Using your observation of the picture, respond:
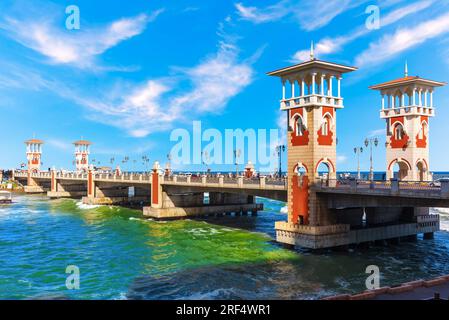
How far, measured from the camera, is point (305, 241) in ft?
137

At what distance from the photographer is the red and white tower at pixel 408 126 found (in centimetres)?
4806

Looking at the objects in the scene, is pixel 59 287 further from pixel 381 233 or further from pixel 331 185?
pixel 381 233

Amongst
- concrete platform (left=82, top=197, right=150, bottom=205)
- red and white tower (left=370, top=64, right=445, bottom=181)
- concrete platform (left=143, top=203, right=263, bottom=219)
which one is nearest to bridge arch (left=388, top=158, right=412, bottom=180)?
red and white tower (left=370, top=64, right=445, bottom=181)

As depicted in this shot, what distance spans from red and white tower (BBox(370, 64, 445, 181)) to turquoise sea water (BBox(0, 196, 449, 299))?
880 cm

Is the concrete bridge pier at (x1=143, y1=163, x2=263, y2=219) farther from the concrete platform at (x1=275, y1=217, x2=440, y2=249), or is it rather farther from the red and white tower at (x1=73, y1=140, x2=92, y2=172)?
the red and white tower at (x1=73, y1=140, x2=92, y2=172)

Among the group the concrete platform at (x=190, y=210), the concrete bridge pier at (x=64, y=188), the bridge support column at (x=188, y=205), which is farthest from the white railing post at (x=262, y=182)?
the concrete bridge pier at (x=64, y=188)

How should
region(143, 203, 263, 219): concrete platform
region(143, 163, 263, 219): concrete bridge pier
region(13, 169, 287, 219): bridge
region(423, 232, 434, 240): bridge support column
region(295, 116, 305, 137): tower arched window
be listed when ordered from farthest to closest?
region(143, 163, 263, 219): concrete bridge pier < region(143, 203, 263, 219): concrete platform < region(13, 169, 287, 219): bridge < region(423, 232, 434, 240): bridge support column < region(295, 116, 305, 137): tower arched window

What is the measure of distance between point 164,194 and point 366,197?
3914 cm

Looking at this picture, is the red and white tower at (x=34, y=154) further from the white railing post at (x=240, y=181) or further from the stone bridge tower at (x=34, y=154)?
the white railing post at (x=240, y=181)

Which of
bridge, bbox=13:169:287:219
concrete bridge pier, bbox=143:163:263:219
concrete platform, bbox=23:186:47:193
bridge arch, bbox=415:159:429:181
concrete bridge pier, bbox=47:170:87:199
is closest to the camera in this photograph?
bridge arch, bbox=415:159:429:181

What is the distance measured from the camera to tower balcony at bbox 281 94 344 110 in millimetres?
42719

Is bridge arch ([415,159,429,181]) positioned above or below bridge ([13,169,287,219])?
above

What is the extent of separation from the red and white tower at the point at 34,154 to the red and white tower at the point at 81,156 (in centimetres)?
1617

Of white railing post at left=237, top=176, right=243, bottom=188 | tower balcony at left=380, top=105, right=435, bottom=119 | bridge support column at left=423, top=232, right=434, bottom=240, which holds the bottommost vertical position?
bridge support column at left=423, top=232, right=434, bottom=240
